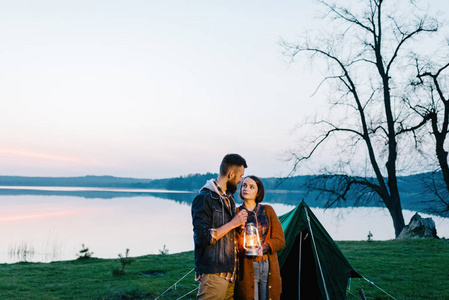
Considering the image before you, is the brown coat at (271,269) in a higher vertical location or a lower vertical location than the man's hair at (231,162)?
lower

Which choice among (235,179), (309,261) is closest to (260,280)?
(235,179)

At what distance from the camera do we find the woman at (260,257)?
3.23 m

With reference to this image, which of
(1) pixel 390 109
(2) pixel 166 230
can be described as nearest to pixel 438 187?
(1) pixel 390 109

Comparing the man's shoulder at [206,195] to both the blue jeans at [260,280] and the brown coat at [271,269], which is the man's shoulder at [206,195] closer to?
the brown coat at [271,269]

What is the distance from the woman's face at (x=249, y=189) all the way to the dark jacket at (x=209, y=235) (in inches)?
23.2

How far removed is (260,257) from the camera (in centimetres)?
340

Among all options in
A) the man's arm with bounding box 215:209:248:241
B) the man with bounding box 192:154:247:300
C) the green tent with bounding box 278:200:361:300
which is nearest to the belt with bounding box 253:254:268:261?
the man with bounding box 192:154:247:300

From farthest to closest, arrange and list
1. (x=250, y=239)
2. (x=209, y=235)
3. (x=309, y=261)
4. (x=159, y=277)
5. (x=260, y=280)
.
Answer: (x=159, y=277), (x=309, y=261), (x=260, y=280), (x=250, y=239), (x=209, y=235)

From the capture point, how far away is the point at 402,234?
1415 cm

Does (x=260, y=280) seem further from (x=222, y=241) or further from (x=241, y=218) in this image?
(x=241, y=218)

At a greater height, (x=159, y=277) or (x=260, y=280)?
(x=260, y=280)

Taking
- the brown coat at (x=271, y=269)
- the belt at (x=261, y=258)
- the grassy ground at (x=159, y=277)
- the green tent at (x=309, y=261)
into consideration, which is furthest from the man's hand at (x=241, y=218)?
the grassy ground at (x=159, y=277)

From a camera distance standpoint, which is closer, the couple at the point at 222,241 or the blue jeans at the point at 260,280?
the couple at the point at 222,241

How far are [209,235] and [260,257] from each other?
0.90 meters
